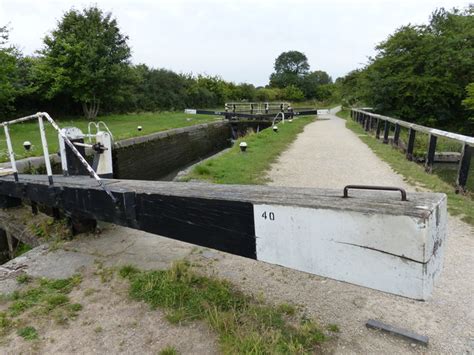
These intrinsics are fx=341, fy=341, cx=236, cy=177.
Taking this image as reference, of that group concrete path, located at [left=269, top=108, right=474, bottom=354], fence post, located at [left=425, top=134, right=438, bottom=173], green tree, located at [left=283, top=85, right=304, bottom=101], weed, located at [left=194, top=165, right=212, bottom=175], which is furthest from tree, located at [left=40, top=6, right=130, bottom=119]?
green tree, located at [left=283, top=85, right=304, bottom=101]

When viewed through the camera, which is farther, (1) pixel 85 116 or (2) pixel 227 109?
(2) pixel 227 109

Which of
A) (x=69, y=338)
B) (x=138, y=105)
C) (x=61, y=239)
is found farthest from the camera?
(x=138, y=105)

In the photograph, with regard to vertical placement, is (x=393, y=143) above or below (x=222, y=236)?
below

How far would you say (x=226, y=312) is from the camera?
2.30 meters

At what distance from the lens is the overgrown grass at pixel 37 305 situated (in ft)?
7.72

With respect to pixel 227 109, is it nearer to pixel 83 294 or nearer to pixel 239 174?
pixel 239 174

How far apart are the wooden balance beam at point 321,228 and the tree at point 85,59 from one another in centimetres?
1887

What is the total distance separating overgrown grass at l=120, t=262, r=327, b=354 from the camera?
6.51 feet

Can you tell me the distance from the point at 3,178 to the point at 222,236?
413 cm

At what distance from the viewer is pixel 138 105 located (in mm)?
30297

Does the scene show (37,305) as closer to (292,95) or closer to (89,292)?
(89,292)

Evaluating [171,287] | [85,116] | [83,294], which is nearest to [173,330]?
[171,287]

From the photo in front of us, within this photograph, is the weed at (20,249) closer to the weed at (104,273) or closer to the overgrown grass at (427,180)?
the weed at (104,273)

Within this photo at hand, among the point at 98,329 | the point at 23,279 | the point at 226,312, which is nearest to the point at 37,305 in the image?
the point at 23,279
